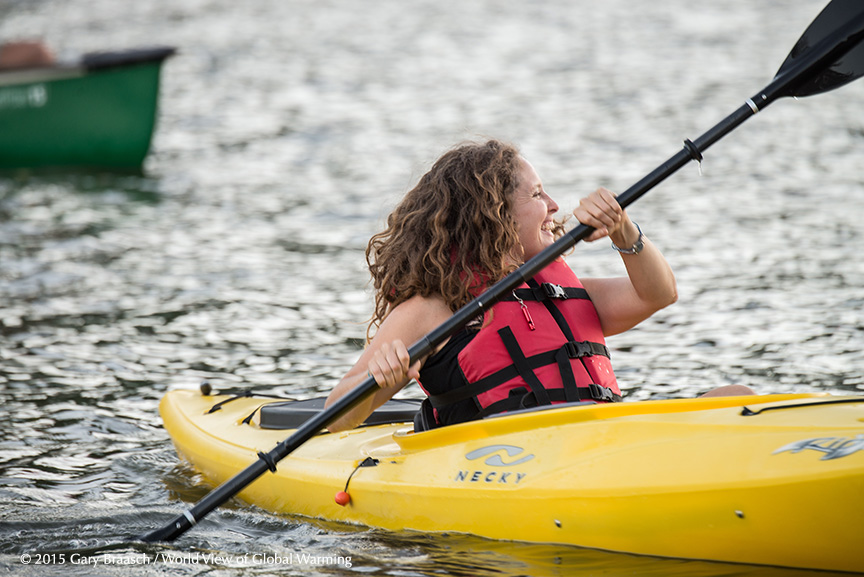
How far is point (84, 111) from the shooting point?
10.9 meters

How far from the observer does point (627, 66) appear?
1534 centimetres

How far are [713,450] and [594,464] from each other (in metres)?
0.34

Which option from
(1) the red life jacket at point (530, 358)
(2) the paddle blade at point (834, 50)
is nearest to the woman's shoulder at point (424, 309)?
(1) the red life jacket at point (530, 358)

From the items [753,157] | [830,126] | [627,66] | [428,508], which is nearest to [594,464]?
[428,508]

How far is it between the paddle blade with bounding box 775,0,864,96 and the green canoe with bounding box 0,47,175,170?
823 cm

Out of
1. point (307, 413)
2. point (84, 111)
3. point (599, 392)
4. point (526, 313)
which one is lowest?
point (307, 413)

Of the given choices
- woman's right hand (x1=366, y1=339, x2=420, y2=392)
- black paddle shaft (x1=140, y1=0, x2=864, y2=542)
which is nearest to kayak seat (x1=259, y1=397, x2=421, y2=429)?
black paddle shaft (x1=140, y1=0, x2=864, y2=542)

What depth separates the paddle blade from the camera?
11.0 feet

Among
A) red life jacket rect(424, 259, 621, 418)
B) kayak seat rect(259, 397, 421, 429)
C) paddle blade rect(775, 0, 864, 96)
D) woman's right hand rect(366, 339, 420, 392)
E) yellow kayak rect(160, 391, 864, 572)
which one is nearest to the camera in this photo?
yellow kayak rect(160, 391, 864, 572)

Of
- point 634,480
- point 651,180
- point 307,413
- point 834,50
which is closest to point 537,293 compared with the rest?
point 651,180

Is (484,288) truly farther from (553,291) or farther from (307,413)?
(307,413)

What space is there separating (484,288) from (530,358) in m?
0.26

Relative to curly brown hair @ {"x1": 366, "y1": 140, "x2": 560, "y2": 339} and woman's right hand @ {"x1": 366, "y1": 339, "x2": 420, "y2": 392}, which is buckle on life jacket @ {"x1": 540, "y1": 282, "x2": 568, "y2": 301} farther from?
woman's right hand @ {"x1": 366, "y1": 339, "x2": 420, "y2": 392}

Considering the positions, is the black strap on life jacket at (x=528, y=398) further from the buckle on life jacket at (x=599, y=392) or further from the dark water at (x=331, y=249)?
the dark water at (x=331, y=249)
